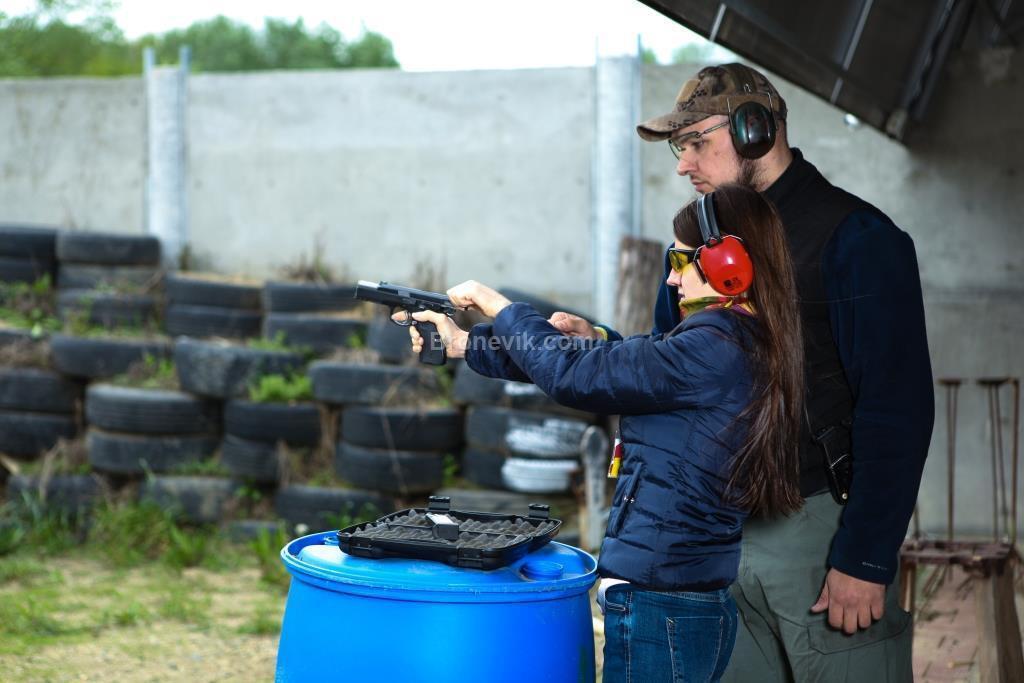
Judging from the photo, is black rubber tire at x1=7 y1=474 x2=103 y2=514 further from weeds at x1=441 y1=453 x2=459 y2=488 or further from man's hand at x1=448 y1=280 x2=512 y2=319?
man's hand at x1=448 y1=280 x2=512 y2=319

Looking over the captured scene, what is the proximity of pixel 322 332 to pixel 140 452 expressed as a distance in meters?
1.30

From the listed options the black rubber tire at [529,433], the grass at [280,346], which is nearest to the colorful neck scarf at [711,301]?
the black rubber tire at [529,433]

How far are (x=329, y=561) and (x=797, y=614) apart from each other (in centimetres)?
106

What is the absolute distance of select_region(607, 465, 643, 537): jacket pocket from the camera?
86.1 inches

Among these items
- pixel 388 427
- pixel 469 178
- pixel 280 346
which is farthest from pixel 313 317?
pixel 469 178

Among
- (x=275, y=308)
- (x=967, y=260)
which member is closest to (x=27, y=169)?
(x=275, y=308)

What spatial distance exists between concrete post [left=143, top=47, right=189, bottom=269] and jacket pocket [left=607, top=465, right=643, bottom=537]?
6737 mm

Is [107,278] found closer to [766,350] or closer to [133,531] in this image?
[133,531]

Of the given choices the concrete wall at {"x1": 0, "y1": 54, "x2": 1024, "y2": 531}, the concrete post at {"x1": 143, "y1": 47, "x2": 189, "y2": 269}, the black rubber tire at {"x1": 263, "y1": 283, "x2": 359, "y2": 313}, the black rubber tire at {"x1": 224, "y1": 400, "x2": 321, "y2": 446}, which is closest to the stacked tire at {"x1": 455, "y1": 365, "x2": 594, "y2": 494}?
the black rubber tire at {"x1": 224, "y1": 400, "x2": 321, "y2": 446}

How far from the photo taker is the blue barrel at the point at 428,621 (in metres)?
2.13

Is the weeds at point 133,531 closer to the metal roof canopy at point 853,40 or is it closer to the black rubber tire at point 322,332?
the black rubber tire at point 322,332

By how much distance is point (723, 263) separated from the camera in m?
2.18

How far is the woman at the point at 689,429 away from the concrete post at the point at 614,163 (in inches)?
199

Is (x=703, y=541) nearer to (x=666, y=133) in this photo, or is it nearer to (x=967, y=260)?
(x=666, y=133)
